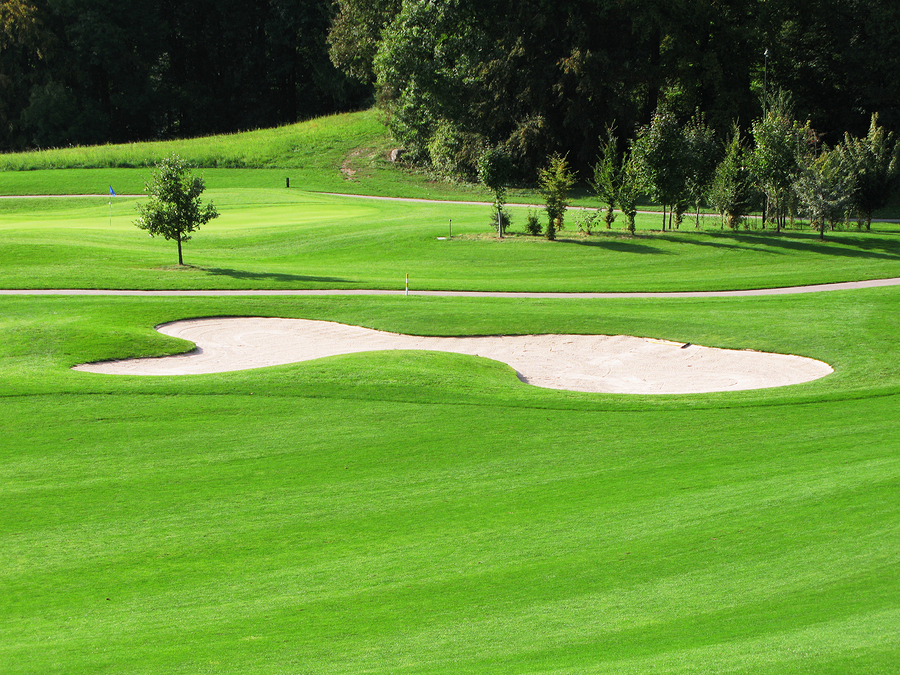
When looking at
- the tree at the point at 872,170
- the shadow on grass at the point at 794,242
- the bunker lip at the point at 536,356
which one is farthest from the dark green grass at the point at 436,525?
the tree at the point at 872,170

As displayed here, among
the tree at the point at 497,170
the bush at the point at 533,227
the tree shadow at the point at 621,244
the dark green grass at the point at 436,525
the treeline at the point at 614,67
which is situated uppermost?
the treeline at the point at 614,67

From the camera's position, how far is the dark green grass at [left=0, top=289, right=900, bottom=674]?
7.59m

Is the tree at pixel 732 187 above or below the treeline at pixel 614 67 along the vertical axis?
below

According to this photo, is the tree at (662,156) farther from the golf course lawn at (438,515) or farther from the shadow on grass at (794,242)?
the golf course lawn at (438,515)

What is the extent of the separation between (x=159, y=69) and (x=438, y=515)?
355 ft

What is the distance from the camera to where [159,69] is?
10656cm

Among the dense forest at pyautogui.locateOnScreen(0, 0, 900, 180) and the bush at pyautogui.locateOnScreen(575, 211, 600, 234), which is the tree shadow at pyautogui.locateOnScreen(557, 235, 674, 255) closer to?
the bush at pyautogui.locateOnScreen(575, 211, 600, 234)

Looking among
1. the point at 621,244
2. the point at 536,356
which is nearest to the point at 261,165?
the point at 621,244

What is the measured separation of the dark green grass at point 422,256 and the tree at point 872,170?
180 centimetres

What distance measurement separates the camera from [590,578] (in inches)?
348

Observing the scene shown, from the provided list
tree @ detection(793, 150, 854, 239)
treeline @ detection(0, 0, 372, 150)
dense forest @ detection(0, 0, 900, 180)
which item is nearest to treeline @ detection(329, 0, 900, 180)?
dense forest @ detection(0, 0, 900, 180)

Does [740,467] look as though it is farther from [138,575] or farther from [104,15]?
[104,15]

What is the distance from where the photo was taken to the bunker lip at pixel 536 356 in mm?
19953

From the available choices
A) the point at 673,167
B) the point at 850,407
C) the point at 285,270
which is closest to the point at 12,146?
the point at 285,270
